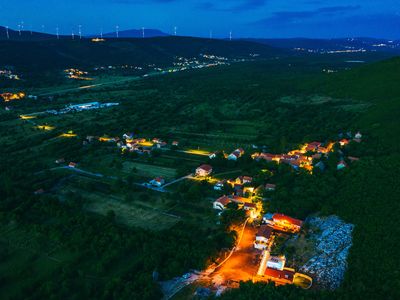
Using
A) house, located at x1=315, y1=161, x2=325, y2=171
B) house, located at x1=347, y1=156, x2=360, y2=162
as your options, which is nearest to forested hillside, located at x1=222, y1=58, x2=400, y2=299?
house, located at x1=347, y1=156, x2=360, y2=162

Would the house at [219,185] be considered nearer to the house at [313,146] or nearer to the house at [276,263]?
the house at [276,263]

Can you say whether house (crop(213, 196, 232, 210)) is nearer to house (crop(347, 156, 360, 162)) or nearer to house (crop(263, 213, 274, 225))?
house (crop(263, 213, 274, 225))

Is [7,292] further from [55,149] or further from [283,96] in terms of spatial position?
[283,96]

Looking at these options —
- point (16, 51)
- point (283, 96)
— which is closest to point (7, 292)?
point (283, 96)

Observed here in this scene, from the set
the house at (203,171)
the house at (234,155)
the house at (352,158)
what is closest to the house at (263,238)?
the house at (203,171)

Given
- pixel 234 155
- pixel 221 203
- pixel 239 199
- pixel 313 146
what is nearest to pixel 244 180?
pixel 239 199

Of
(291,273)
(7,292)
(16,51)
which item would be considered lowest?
(7,292)
